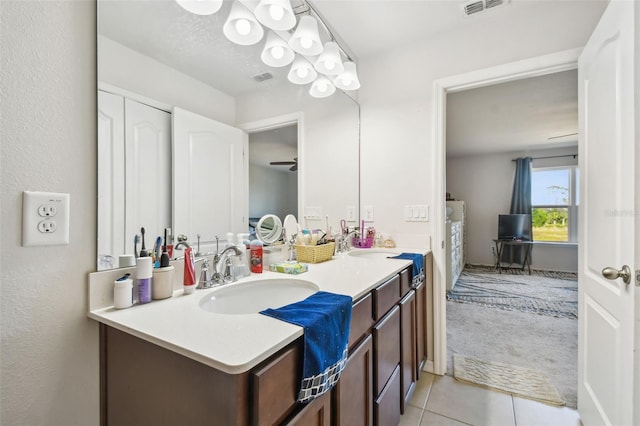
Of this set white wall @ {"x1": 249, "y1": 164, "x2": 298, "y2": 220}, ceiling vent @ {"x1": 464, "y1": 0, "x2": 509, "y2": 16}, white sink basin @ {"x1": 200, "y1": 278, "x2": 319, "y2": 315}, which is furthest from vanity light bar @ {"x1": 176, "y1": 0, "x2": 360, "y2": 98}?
white sink basin @ {"x1": 200, "y1": 278, "x2": 319, "y2": 315}

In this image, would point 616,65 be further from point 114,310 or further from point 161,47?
point 114,310

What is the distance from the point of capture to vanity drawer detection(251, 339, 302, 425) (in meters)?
0.58

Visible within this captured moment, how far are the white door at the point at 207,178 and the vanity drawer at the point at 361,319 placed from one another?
2.13ft

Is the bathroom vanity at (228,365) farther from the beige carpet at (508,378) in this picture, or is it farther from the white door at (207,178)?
the beige carpet at (508,378)

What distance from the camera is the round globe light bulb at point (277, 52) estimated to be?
1.51 meters

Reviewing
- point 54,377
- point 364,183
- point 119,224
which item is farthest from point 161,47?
point 364,183

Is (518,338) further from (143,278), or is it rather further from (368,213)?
(143,278)

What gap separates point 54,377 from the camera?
2.52ft

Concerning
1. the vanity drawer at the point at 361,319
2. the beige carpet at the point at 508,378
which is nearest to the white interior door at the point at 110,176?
the vanity drawer at the point at 361,319

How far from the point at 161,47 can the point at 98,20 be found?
0.23 m

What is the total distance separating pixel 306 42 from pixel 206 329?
155cm

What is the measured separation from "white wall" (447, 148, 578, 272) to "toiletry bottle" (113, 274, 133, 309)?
6353mm

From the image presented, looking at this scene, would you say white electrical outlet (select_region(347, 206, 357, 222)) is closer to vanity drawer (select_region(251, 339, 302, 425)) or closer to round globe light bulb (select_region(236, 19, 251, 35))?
round globe light bulb (select_region(236, 19, 251, 35))

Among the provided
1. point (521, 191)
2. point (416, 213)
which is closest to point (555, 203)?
point (521, 191)
